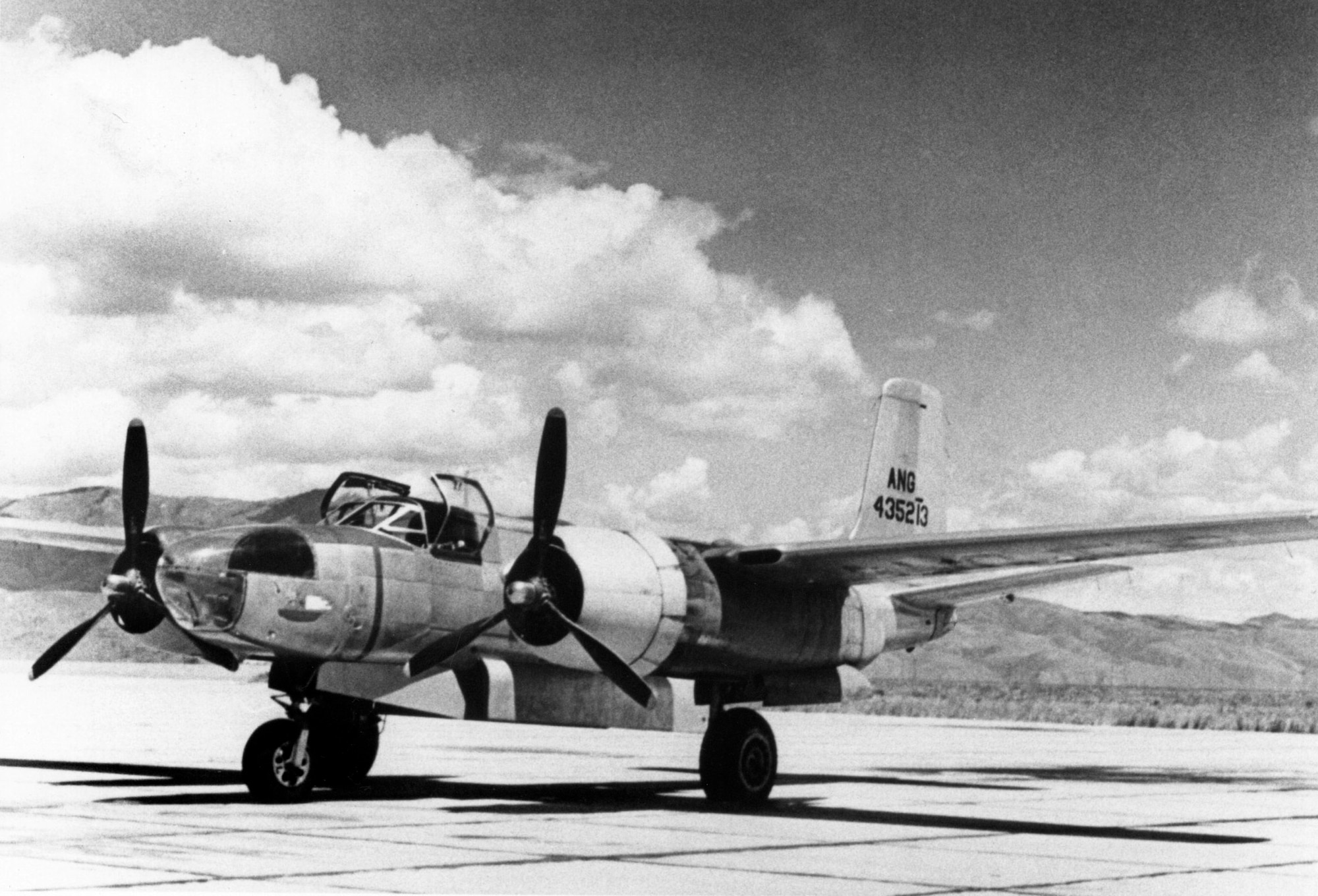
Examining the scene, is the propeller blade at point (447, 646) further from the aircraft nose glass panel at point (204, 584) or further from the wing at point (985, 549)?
the wing at point (985, 549)

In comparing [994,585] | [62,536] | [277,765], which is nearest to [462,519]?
[277,765]

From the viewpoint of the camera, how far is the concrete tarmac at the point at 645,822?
1150cm

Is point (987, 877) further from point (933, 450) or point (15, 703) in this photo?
point (15, 703)

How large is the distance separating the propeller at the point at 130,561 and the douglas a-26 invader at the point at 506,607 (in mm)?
25

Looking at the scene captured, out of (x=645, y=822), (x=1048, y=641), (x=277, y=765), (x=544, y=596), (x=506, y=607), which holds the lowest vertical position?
(x=645, y=822)

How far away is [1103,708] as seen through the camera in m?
66.9

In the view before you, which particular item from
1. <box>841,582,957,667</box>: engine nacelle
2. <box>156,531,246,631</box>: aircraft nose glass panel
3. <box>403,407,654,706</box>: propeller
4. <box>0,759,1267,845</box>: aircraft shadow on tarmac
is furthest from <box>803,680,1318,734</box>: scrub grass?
<box>156,531,246,631</box>: aircraft nose glass panel

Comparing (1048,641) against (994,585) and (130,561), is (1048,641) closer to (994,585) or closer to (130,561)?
(994,585)

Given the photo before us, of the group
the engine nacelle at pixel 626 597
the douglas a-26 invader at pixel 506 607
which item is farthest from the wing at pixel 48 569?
the engine nacelle at pixel 626 597

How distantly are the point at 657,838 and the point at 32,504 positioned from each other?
19056 cm

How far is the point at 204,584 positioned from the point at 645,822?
4.80 m

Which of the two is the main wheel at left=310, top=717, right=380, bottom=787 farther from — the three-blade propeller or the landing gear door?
the landing gear door

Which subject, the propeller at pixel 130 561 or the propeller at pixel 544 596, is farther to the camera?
the propeller at pixel 130 561

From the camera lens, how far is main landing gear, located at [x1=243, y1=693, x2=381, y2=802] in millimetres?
16547
